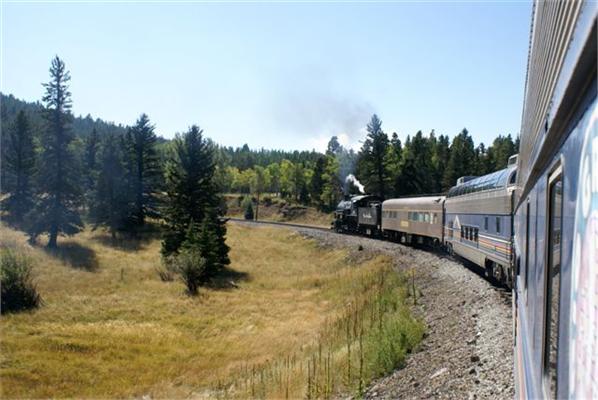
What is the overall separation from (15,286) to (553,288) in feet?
98.0

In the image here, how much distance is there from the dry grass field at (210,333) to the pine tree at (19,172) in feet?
59.9

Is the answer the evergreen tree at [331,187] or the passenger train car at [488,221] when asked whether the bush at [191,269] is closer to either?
the passenger train car at [488,221]

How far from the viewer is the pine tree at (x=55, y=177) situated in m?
44.7

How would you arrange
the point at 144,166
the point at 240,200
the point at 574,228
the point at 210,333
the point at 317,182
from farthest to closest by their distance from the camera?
the point at 240,200 < the point at 317,182 < the point at 144,166 < the point at 210,333 < the point at 574,228

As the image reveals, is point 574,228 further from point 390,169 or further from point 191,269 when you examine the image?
point 390,169

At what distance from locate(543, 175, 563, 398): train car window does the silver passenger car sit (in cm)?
2422

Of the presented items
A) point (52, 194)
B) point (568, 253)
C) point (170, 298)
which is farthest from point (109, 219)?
point (568, 253)

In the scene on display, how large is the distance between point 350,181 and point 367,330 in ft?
194

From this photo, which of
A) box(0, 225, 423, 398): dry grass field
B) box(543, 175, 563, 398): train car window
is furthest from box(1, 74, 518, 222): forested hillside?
box(543, 175, 563, 398): train car window

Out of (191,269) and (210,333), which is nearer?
(210,333)

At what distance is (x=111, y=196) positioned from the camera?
56812 millimetres

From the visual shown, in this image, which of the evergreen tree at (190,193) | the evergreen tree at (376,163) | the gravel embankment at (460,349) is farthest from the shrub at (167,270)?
the evergreen tree at (376,163)

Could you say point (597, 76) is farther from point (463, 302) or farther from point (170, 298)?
point (170, 298)

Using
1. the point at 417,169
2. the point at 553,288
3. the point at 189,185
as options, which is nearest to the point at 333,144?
the point at 417,169
